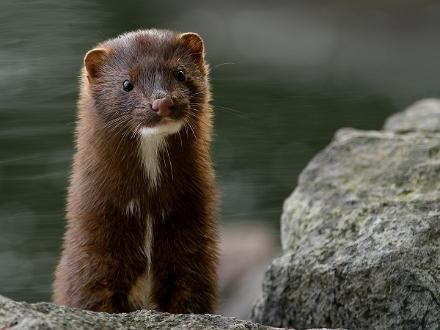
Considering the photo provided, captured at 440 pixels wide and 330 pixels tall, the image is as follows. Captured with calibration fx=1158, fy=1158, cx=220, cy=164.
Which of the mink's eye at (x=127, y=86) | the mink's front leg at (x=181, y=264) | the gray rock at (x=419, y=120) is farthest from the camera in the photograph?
the gray rock at (x=419, y=120)

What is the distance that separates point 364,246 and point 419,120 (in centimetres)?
216

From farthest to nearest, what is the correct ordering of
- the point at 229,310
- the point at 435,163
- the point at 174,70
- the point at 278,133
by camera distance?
the point at 278,133 < the point at 229,310 < the point at 435,163 < the point at 174,70

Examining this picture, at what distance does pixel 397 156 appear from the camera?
193 inches

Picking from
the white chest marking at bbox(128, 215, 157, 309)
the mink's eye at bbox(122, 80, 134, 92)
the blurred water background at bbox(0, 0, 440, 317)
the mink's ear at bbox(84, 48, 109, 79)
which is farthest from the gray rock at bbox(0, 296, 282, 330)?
the blurred water background at bbox(0, 0, 440, 317)

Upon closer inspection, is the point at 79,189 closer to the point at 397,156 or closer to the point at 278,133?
the point at 397,156

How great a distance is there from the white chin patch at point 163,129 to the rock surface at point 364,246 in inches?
26.1

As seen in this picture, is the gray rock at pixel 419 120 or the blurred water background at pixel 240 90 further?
the blurred water background at pixel 240 90

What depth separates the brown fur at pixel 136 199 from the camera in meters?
4.28

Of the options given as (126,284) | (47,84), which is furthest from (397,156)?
(47,84)

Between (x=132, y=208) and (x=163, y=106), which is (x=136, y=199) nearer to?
(x=132, y=208)

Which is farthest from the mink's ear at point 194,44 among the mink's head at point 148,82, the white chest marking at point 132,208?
the white chest marking at point 132,208

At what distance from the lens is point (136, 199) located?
4.28m

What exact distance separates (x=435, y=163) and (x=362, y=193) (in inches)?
12.3

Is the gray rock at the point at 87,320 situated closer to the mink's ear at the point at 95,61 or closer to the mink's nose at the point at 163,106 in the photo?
the mink's nose at the point at 163,106
